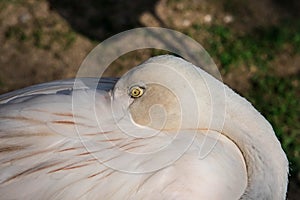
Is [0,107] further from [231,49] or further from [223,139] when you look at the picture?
[231,49]

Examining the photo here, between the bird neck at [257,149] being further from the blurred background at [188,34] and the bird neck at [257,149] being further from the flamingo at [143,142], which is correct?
the blurred background at [188,34]

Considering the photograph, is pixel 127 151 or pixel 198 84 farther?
pixel 198 84

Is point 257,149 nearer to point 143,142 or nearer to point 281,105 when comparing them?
point 143,142

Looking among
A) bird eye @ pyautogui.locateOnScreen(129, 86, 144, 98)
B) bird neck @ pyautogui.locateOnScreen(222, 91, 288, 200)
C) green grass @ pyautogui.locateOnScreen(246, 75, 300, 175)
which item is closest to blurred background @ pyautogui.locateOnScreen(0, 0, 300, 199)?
green grass @ pyautogui.locateOnScreen(246, 75, 300, 175)

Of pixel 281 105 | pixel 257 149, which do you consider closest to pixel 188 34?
pixel 281 105

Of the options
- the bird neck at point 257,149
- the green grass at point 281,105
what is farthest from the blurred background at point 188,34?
the bird neck at point 257,149

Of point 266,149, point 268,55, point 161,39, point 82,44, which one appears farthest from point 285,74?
point 266,149
